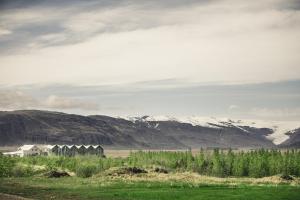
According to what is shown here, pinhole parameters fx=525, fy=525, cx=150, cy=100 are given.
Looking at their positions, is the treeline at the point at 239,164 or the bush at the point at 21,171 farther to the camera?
the treeline at the point at 239,164

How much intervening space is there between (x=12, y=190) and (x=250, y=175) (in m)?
71.1

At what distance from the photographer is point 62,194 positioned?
232 ft

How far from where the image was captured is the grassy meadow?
69.6 m

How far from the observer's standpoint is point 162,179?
104250mm

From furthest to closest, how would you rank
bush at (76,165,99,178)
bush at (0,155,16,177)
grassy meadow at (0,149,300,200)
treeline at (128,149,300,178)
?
treeline at (128,149,300,178) < bush at (76,165,99,178) < bush at (0,155,16,177) < grassy meadow at (0,149,300,200)

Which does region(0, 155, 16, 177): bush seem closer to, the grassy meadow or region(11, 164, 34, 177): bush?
the grassy meadow

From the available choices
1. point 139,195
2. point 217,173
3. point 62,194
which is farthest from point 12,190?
point 217,173

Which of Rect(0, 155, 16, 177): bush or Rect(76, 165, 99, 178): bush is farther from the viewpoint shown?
Rect(76, 165, 99, 178): bush

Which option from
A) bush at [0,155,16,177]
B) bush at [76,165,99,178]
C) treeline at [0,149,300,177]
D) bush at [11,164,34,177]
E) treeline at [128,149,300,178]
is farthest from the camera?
treeline at [128,149,300,178]

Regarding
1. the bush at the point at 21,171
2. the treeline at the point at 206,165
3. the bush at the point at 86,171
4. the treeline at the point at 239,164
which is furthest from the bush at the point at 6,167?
the treeline at the point at 239,164

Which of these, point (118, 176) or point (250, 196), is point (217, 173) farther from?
point (250, 196)

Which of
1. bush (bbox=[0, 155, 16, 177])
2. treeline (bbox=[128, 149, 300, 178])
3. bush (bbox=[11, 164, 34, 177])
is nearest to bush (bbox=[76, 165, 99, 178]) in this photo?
bush (bbox=[11, 164, 34, 177])

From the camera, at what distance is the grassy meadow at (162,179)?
6962 cm

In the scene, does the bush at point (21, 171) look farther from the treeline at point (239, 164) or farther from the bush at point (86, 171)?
the treeline at point (239, 164)
